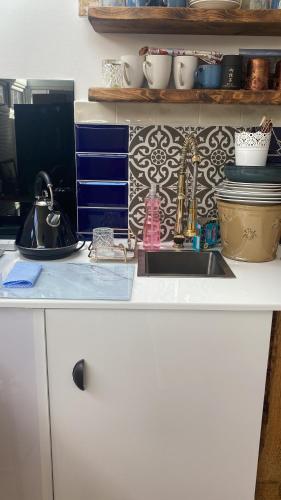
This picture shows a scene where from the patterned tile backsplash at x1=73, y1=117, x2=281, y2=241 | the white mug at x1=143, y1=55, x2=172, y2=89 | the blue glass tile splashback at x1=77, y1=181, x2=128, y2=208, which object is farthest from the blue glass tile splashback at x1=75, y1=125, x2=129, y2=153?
the white mug at x1=143, y1=55, x2=172, y2=89

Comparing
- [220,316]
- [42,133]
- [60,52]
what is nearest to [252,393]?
[220,316]

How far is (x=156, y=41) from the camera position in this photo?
171 cm

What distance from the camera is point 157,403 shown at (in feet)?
4.34

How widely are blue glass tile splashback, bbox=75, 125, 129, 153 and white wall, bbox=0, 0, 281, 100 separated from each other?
8.1 inches

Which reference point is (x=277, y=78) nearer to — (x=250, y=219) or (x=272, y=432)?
(x=250, y=219)

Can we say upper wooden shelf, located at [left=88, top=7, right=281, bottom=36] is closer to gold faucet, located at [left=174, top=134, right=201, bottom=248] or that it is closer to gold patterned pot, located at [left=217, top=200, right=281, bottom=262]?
gold faucet, located at [left=174, top=134, right=201, bottom=248]

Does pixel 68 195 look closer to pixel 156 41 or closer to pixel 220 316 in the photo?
pixel 156 41

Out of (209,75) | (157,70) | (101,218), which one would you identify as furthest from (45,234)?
(209,75)

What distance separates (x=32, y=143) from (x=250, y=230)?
3.09ft

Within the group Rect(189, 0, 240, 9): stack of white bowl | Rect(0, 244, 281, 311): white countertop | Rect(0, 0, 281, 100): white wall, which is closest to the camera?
Rect(0, 244, 281, 311): white countertop

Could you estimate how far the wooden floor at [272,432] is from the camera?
4.31 ft

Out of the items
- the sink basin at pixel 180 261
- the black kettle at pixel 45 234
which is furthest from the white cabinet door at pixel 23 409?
the sink basin at pixel 180 261

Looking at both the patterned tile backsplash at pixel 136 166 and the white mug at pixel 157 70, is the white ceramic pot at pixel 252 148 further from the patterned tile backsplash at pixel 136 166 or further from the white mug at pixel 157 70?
the white mug at pixel 157 70

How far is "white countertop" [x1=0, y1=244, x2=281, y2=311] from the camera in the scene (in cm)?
125
